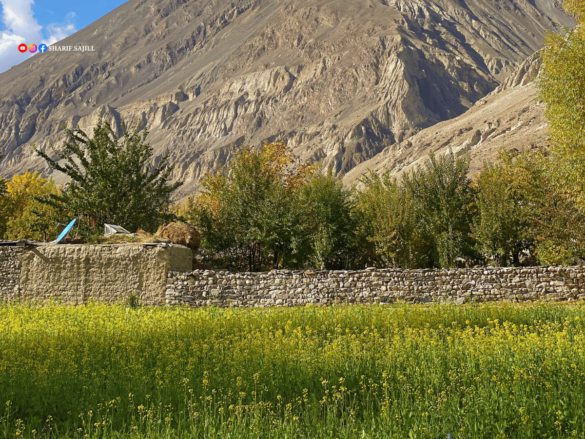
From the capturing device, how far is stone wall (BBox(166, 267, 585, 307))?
62.8 feet

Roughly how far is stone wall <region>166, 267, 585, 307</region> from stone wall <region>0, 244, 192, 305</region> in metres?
0.76

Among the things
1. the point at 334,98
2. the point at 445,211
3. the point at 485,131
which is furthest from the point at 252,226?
the point at 334,98

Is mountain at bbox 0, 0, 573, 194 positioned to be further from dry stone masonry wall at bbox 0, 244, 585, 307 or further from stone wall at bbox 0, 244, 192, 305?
stone wall at bbox 0, 244, 192, 305

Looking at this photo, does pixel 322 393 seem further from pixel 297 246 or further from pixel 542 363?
pixel 297 246

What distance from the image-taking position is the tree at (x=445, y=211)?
26766 mm

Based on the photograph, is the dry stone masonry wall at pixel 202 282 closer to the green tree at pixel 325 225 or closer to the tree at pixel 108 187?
the green tree at pixel 325 225

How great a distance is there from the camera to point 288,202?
26.4 m

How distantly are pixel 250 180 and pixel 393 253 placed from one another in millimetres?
9236

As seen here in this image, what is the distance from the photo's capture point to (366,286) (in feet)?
65.1

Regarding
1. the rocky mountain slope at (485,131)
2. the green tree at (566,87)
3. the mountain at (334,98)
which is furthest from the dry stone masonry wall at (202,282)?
the mountain at (334,98)

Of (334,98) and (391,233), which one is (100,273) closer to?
(391,233)

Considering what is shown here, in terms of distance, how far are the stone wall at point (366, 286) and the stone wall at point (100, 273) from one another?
0.76m

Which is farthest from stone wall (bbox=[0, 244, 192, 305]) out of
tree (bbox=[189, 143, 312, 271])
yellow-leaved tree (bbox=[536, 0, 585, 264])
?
yellow-leaved tree (bbox=[536, 0, 585, 264])

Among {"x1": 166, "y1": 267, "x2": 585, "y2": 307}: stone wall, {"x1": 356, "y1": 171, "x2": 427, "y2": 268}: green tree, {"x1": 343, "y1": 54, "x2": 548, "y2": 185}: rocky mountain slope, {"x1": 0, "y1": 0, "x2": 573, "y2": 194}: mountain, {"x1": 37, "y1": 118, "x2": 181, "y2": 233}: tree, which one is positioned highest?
{"x1": 0, "y1": 0, "x2": 573, "y2": 194}: mountain
